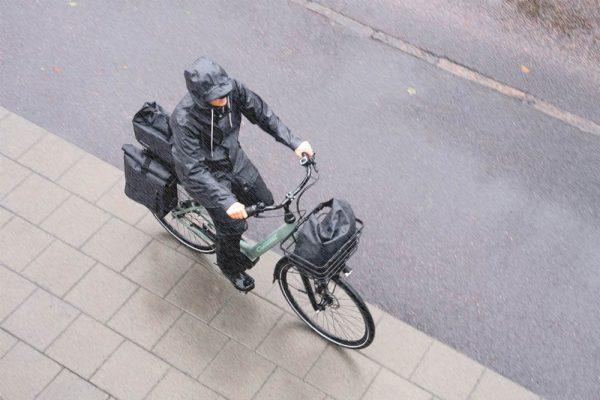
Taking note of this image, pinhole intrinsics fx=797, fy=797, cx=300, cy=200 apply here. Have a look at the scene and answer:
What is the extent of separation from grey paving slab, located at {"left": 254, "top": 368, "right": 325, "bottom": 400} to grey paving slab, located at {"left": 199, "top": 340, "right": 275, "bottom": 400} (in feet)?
0.17

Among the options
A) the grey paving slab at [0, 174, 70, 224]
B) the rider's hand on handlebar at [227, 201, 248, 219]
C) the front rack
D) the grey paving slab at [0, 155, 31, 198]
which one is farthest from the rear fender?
the grey paving slab at [0, 155, 31, 198]

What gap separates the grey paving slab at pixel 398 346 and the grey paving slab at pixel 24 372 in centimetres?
232

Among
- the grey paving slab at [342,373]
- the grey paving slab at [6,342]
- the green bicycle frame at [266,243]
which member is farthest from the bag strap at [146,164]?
the grey paving slab at [342,373]

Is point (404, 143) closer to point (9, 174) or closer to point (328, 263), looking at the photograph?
point (328, 263)

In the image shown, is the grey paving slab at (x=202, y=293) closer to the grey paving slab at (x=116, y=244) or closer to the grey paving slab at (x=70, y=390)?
the grey paving slab at (x=116, y=244)

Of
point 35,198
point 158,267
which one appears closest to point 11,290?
point 35,198

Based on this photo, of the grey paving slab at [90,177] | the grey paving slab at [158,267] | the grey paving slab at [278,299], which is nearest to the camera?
the grey paving slab at [278,299]

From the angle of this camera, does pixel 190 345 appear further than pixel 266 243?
Yes

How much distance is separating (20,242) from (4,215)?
13.5 inches

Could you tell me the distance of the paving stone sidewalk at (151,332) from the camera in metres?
5.74

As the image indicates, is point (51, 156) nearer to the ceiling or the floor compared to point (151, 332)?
nearer to the ceiling

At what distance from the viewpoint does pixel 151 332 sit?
6008 millimetres

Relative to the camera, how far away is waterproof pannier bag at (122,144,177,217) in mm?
5707

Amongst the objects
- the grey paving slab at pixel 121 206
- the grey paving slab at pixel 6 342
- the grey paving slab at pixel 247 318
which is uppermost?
the grey paving slab at pixel 121 206
